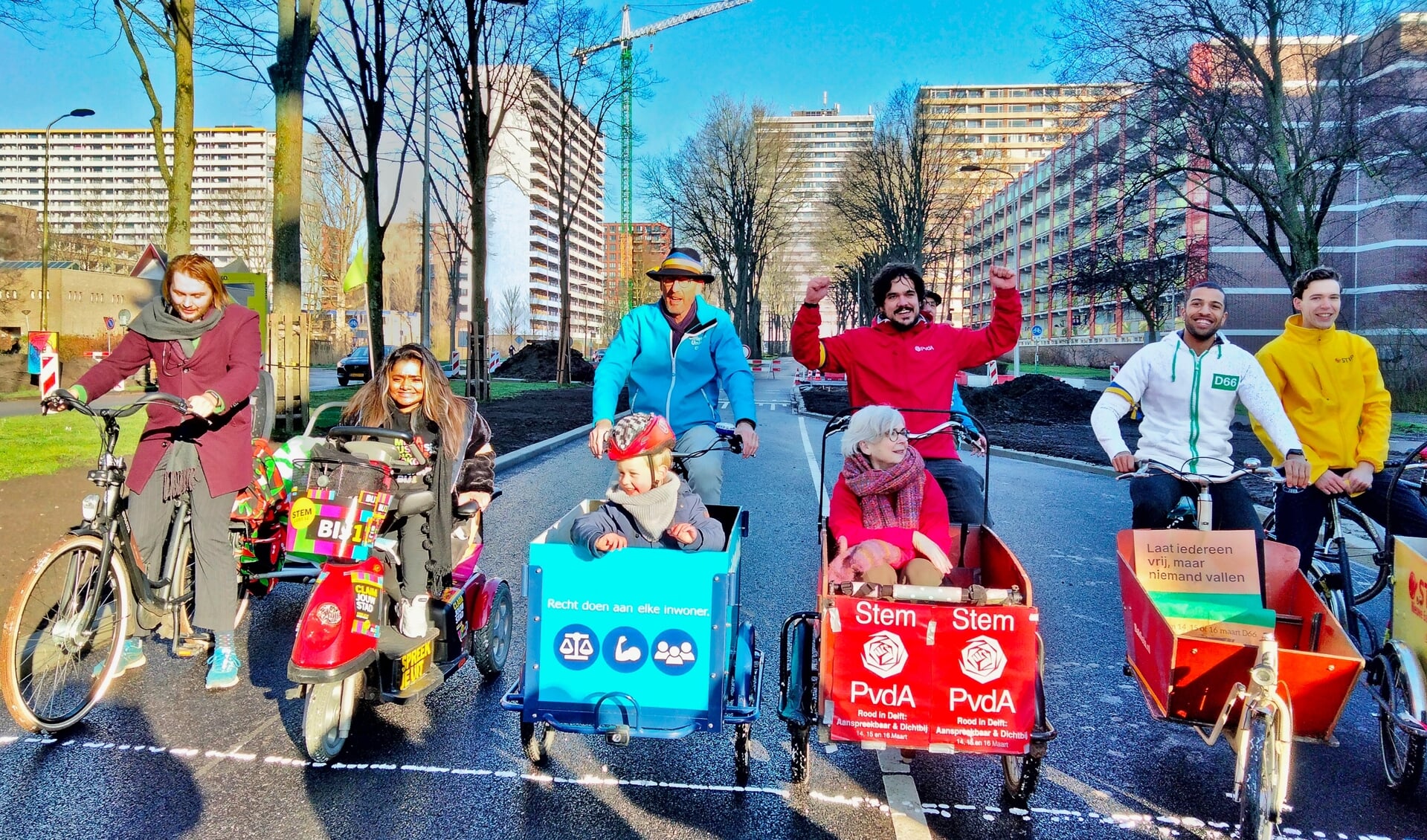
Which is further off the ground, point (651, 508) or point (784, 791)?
point (651, 508)

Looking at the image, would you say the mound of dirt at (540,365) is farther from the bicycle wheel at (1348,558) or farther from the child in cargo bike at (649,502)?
the child in cargo bike at (649,502)

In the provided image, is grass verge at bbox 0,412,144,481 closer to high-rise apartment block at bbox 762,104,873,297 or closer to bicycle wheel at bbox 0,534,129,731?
bicycle wheel at bbox 0,534,129,731

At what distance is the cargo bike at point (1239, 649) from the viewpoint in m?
2.93

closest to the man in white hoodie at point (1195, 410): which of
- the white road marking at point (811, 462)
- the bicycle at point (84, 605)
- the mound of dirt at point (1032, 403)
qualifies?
the bicycle at point (84, 605)

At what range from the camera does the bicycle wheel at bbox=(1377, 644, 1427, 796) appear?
3383mm

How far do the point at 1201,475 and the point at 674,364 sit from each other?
2507 millimetres

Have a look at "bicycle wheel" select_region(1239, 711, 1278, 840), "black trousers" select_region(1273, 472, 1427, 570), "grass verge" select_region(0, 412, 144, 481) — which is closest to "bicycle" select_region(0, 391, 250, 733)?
"bicycle wheel" select_region(1239, 711, 1278, 840)

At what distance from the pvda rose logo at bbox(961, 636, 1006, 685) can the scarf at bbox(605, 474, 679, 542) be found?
118cm

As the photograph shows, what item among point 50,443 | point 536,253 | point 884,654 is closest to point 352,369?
point 50,443

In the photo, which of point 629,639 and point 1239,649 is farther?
point 629,639

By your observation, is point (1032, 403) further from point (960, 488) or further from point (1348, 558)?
point (960, 488)

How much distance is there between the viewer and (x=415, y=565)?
157 inches

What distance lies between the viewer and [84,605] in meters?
3.96

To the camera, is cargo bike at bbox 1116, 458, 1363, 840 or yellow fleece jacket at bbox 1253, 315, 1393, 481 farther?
yellow fleece jacket at bbox 1253, 315, 1393, 481
